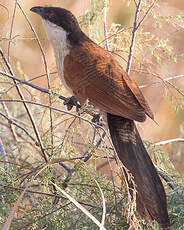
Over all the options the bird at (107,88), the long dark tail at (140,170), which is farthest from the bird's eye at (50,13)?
the long dark tail at (140,170)

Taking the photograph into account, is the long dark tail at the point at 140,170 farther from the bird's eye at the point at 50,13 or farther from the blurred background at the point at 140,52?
the bird's eye at the point at 50,13

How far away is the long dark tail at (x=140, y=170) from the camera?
1586 mm

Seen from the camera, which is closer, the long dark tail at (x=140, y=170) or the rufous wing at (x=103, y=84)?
the long dark tail at (x=140, y=170)

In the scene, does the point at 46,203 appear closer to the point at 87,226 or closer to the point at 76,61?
the point at 87,226

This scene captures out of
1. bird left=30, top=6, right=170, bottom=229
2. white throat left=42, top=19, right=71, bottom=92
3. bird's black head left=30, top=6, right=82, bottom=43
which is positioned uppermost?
bird's black head left=30, top=6, right=82, bottom=43

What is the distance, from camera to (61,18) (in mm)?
2227

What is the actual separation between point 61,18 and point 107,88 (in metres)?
0.50

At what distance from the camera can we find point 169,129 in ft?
16.0

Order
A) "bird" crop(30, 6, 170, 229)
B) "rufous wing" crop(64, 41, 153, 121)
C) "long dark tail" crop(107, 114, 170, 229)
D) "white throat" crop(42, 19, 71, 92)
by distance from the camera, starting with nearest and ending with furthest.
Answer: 1. "long dark tail" crop(107, 114, 170, 229)
2. "bird" crop(30, 6, 170, 229)
3. "rufous wing" crop(64, 41, 153, 121)
4. "white throat" crop(42, 19, 71, 92)

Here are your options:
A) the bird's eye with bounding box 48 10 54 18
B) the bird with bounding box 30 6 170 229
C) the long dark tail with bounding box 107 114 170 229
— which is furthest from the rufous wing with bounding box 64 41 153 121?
the bird's eye with bounding box 48 10 54 18

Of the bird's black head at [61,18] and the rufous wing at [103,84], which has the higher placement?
the bird's black head at [61,18]

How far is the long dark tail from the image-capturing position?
1586mm

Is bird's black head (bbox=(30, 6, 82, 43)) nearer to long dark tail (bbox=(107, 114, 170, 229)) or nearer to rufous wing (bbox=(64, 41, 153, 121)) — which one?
rufous wing (bbox=(64, 41, 153, 121))

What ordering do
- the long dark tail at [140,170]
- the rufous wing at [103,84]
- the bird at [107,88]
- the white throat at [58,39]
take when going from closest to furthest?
the long dark tail at [140,170], the bird at [107,88], the rufous wing at [103,84], the white throat at [58,39]
